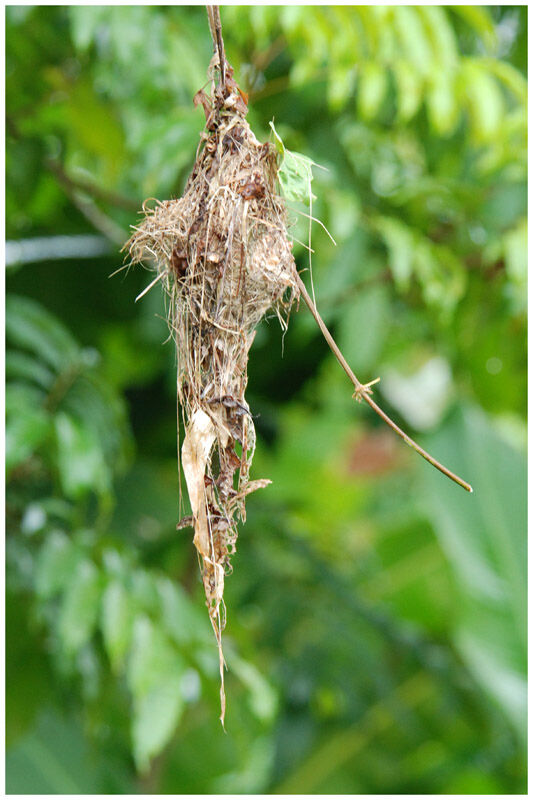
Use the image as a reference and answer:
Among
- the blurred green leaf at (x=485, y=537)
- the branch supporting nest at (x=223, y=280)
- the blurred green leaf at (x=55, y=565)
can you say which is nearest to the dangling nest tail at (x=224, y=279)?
the branch supporting nest at (x=223, y=280)

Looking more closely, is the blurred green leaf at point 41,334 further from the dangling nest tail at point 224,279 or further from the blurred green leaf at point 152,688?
the dangling nest tail at point 224,279

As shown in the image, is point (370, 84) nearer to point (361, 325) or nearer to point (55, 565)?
point (361, 325)

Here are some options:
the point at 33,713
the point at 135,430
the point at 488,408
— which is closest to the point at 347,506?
the point at 488,408

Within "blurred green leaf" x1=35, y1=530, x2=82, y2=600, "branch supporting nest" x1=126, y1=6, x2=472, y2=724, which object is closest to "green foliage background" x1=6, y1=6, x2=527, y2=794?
"blurred green leaf" x1=35, y1=530, x2=82, y2=600

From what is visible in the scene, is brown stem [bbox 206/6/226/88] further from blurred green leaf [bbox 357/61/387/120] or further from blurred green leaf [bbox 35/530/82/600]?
blurred green leaf [bbox 35/530/82/600]

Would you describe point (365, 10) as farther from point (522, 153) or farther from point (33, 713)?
point (33, 713)
